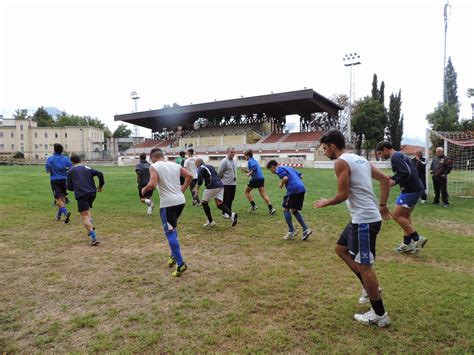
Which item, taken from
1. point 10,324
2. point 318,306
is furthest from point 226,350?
point 10,324

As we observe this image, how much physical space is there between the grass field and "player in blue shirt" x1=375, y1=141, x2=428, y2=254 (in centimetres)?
25

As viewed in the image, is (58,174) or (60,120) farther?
(60,120)

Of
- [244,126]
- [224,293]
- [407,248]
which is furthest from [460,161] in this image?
[244,126]

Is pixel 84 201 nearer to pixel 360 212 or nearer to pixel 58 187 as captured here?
pixel 58 187

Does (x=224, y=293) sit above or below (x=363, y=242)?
below

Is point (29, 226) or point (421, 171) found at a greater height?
point (421, 171)

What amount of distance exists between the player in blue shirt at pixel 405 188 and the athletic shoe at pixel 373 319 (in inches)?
108

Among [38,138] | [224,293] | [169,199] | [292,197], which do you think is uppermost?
[38,138]

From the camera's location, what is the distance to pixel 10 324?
11.7 feet

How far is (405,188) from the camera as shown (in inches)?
239

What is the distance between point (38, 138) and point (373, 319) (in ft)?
328

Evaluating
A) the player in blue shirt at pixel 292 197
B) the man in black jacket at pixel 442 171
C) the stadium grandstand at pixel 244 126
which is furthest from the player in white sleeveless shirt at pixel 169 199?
the stadium grandstand at pixel 244 126

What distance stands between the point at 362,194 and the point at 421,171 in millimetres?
9435

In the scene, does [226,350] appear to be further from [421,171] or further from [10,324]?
[421,171]
